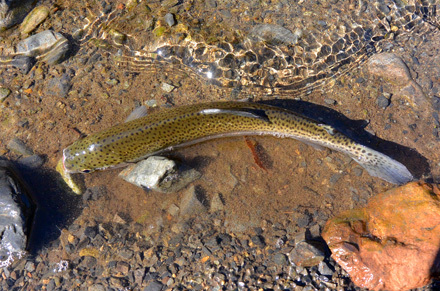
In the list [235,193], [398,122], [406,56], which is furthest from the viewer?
[406,56]

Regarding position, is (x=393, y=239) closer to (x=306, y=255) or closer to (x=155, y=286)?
(x=306, y=255)

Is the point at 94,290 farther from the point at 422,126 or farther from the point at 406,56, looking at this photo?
the point at 406,56

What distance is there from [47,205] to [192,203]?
257 cm

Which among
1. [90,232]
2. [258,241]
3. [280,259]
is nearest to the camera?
[280,259]

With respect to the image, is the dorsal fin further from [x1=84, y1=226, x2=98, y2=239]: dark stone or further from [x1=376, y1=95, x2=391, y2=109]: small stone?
[x1=84, y1=226, x2=98, y2=239]: dark stone

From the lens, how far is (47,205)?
5543 millimetres

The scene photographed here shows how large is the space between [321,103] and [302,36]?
66.4 inches

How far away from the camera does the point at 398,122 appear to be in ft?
20.2

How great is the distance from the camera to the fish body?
18.4ft

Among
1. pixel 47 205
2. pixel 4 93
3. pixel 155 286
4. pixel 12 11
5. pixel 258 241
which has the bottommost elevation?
pixel 155 286

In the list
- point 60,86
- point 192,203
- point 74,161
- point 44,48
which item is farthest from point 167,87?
point 44,48

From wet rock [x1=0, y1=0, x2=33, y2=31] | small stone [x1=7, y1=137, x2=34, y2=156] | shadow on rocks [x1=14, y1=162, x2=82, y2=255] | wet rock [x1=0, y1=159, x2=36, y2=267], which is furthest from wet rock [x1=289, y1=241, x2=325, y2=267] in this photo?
wet rock [x1=0, y1=0, x2=33, y2=31]

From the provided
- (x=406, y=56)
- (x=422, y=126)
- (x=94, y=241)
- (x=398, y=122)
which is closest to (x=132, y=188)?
(x=94, y=241)

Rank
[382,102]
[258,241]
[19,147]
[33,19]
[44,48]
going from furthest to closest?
[33,19]
[44,48]
[382,102]
[19,147]
[258,241]
